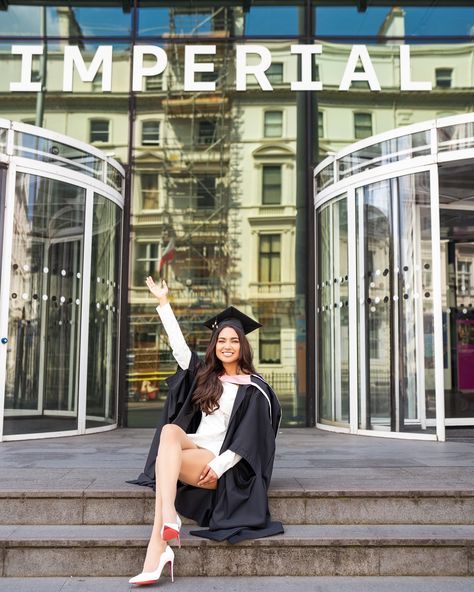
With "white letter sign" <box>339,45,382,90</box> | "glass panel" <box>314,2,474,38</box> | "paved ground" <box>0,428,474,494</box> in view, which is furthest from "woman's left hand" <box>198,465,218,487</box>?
"glass panel" <box>314,2,474,38</box>

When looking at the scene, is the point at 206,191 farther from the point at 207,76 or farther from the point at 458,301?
the point at 458,301

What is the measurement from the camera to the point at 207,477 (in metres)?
4.06

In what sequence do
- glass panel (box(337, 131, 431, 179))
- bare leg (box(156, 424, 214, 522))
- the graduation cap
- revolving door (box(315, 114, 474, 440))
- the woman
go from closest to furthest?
1. bare leg (box(156, 424, 214, 522))
2. the woman
3. the graduation cap
4. revolving door (box(315, 114, 474, 440))
5. glass panel (box(337, 131, 431, 179))

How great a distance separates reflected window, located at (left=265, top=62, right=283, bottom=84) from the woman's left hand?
7.53 m

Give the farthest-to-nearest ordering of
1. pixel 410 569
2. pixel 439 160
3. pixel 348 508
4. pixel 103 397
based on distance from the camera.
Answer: pixel 103 397 < pixel 439 160 < pixel 348 508 < pixel 410 569

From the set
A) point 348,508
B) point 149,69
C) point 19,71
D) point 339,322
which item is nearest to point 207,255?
point 339,322

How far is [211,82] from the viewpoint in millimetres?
9820

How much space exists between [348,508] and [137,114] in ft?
24.2

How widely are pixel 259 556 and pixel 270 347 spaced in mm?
5468

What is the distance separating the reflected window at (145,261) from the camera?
9.49 m

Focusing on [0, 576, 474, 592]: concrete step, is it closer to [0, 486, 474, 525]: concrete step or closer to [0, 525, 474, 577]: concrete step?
[0, 525, 474, 577]: concrete step

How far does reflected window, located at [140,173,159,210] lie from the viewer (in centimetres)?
970

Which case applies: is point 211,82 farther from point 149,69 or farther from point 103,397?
point 103,397

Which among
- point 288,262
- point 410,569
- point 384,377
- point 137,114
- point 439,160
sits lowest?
point 410,569
